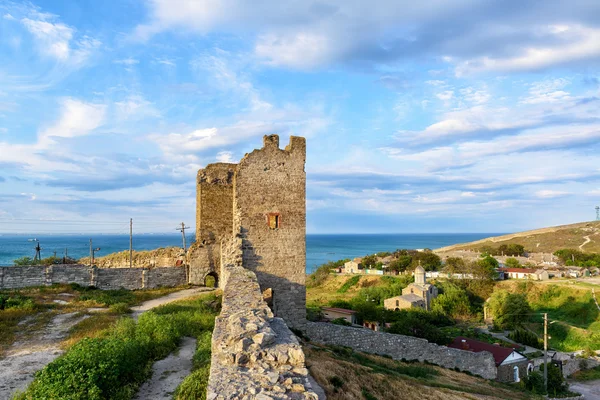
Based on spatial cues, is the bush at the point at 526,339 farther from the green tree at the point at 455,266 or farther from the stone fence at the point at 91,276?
the stone fence at the point at 91,276

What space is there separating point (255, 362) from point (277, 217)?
34.3 feet

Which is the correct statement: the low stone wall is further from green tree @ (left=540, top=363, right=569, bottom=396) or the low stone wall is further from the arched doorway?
the arched doorway

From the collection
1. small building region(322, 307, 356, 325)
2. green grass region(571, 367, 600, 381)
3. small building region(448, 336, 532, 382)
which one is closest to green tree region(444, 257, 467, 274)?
green grass region(571, 367, 600, 381)

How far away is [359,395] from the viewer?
8062 millimetres

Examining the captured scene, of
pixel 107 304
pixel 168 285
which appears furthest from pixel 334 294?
pixel 107 304

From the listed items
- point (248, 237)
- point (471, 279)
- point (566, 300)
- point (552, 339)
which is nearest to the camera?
point (248, 237)

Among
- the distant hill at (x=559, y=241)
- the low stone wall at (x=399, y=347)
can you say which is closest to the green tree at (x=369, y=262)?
the distant hill at (x=559, y=241)

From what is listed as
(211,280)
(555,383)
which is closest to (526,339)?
(555,383)

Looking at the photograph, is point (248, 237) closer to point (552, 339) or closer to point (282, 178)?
point (282, 178)

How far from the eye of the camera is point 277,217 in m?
15.6

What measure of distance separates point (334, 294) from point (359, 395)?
55569mm

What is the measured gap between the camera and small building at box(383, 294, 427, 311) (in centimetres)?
4565

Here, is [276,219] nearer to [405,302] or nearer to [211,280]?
[211,280]

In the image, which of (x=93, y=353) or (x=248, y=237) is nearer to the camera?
(x=93, y=353)
